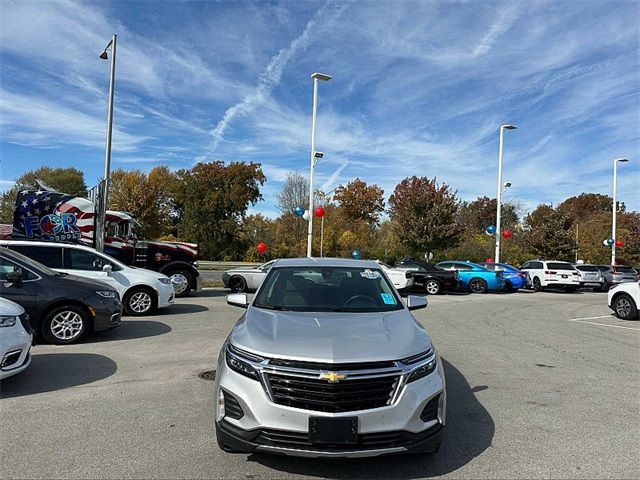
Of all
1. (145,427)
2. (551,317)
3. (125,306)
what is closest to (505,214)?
(551,317)

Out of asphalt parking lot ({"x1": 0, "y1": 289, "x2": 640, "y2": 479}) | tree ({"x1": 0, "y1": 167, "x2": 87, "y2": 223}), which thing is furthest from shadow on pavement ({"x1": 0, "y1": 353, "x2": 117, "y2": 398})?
tree ({"x1": 0, "y1": 167, "x2": 87, "y2": 223})

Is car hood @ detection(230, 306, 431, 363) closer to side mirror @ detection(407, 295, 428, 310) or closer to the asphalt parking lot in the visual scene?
side mirror @ detection(407, 295, 428, 310)

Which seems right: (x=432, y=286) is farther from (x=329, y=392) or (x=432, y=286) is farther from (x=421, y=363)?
(x=329, y=392)

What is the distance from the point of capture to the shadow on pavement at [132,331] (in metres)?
8.70

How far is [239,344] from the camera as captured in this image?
392cm

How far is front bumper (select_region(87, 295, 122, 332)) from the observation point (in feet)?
26.8

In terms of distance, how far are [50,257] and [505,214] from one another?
69.3 meters

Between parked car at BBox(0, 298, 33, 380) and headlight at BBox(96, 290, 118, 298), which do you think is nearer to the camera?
parked car at BBox(0, 298, 33, 380)

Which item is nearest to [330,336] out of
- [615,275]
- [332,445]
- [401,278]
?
[332,445]

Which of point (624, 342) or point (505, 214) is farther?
point (505, 214)

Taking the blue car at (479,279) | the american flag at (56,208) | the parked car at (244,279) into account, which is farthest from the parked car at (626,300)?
the american flag at (56,208)

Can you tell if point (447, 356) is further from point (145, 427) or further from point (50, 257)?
point (50, 257)

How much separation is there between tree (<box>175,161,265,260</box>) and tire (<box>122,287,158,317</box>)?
A: 1736 inches

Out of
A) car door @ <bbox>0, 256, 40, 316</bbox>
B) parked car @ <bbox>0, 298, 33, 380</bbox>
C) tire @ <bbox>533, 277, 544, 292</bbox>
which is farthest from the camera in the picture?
tire @ <bbox>533, 277, 544, 292</bbox>
